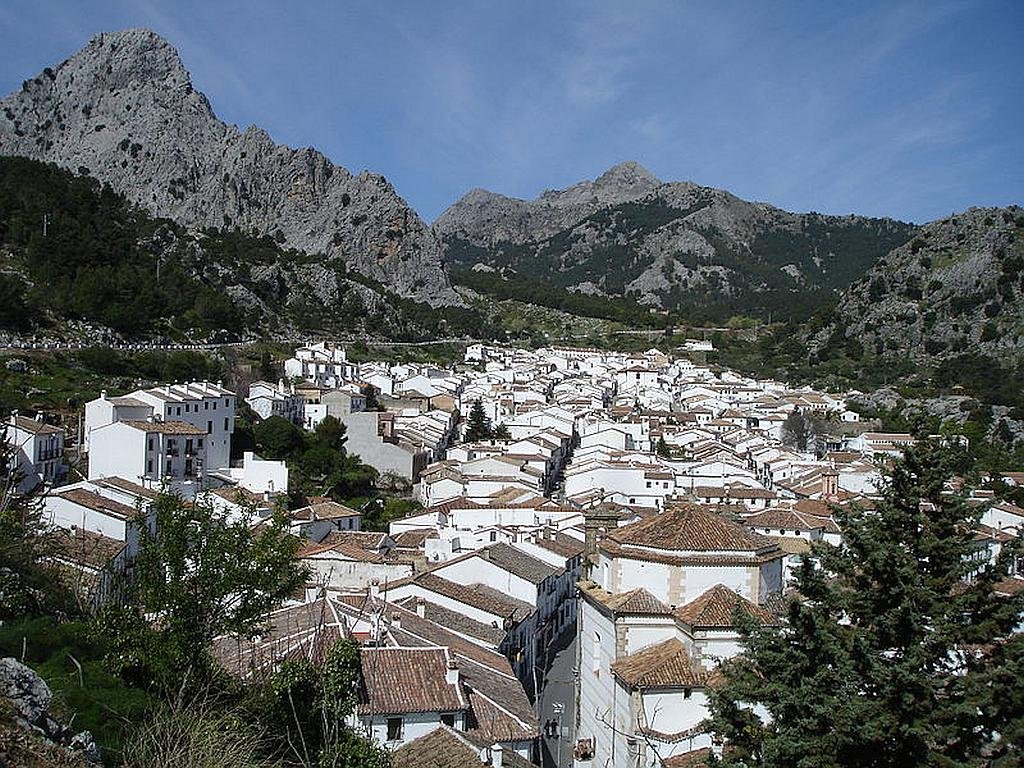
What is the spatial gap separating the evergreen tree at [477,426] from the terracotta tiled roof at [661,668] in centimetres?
4355

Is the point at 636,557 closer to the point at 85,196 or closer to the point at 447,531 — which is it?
the point at 447,531

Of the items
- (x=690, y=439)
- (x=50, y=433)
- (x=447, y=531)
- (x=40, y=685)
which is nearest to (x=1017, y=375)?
(x=690, y=439)

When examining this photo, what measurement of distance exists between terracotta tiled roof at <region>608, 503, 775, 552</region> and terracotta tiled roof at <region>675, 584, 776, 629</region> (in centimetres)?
72

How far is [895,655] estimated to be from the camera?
33.4 feet

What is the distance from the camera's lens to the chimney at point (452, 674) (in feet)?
52.8

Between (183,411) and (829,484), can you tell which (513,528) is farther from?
(829,484)

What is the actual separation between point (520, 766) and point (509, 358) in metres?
80.4

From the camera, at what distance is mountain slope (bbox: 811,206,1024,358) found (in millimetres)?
93375

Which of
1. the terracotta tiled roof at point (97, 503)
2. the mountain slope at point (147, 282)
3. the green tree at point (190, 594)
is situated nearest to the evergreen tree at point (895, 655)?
the green tree at point (190, 594)

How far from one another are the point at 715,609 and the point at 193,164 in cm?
13198

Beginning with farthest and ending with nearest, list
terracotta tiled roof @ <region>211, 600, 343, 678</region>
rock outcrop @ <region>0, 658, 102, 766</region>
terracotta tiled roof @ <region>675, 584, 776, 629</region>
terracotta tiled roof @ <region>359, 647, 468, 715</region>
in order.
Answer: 1. terracotta tiled roof @ <region>359, 647, 468, 715</region>
2. terracotta tiled roof @ <region>675, 584, 776, 629</region>
3. terracotta tiled roof @ <region>211, 600, 343, 678</region>
4. rock outcrop @ <region>0, 658, 102, 766</region>

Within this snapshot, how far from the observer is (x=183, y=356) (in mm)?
55281

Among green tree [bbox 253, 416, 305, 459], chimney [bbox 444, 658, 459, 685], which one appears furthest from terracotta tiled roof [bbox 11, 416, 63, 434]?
chimney [bbox 444, 658, 459, 685]

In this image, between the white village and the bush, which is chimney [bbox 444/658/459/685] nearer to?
the white village
